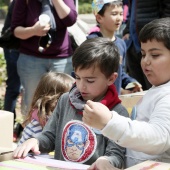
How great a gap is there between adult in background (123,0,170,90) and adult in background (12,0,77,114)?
0.52 m

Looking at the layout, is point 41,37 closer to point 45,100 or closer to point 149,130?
point 45,100

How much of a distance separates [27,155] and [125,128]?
0.60 meters

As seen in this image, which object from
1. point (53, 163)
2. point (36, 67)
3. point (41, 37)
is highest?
point (41, 37)

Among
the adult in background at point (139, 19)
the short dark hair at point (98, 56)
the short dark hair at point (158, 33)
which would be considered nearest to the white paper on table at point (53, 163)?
the short dark hair at point (98, 56)

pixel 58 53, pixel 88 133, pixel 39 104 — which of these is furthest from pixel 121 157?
pixel 58 53

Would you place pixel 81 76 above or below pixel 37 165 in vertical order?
above

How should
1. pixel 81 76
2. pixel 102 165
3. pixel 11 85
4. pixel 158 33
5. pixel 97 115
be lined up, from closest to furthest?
1. pixel 97 115
2. pixel 102 165
3. pixel 158 33
4. pixel 81 76
5. pixel 11 85

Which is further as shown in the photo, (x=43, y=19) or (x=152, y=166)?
(x=43, y=19)

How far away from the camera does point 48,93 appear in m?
3.42

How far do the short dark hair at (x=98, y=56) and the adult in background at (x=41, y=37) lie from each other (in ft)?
5.70

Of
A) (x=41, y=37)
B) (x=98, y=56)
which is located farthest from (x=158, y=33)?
(x=41, y=37)

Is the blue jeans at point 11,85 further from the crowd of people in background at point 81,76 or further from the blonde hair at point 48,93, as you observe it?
the blonde hair at point 48,93

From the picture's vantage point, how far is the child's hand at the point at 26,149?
7.55 ft

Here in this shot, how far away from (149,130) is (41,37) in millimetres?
2563
